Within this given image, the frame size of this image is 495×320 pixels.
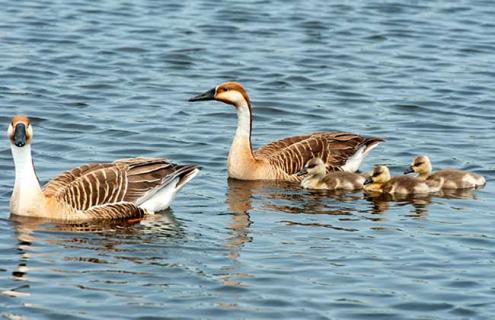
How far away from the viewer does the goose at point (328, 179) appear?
53.6 feet

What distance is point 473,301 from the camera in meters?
11.8

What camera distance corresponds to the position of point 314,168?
1672 cm

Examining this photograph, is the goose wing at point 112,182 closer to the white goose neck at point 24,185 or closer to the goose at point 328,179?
the white goose neck at point 24,185

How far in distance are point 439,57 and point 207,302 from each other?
45.6 ft

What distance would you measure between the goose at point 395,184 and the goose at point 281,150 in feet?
4.02

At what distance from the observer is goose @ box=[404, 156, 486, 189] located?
16.1 metres

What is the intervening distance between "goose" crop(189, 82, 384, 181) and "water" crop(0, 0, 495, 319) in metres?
0.30

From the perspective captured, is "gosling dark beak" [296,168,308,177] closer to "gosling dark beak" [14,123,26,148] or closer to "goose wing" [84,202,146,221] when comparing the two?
"goose wing" [84,202,146,221]

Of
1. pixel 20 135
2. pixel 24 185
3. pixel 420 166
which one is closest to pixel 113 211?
pixel 24 185

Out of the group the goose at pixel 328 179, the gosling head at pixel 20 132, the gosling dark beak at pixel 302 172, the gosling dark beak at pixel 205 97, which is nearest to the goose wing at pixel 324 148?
the gosling dark beak at pixel 302 172

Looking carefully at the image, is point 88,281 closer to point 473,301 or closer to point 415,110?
point 473,301

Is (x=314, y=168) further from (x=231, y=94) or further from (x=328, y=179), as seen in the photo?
(x=231, y=94)

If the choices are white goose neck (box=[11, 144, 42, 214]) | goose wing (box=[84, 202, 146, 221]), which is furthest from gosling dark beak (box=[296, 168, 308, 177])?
white goose neck (box=[11, 144, 42, 214])

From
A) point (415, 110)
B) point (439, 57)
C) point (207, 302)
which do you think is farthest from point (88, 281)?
point (439, 57)
